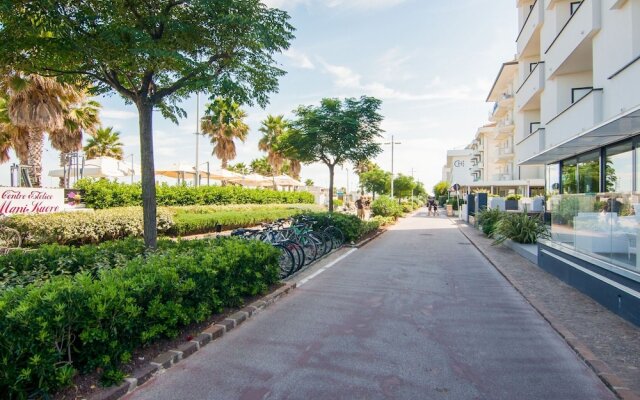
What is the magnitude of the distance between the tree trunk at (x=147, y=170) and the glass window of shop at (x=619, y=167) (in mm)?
10614

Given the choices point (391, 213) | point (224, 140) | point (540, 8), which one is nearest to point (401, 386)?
point (540, 8)

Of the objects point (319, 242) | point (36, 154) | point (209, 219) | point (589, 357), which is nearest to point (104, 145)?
point (36, 154)

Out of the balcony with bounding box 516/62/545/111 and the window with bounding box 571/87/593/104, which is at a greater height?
the balcony with bounding box 516/62/545/111

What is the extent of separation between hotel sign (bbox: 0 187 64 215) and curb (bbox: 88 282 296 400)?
9615 mm

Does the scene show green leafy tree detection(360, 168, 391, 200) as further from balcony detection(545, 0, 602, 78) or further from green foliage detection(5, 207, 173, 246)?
green foliage detection(5, 207, 173, 246)

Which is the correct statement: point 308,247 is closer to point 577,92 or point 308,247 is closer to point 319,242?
point 319,242

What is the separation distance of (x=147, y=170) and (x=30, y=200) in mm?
7859

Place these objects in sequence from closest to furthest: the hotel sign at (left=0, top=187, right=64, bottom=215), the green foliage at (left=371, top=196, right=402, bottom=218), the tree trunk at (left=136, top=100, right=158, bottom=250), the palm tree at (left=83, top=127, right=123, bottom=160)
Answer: the tree trunk at (left=136, top=100, right=158, bottom=250), the hotel sign at (left=0, top=187, right=64, bottom=215), the green foliage at (left=371, top=196, right=402, bottom=218), the palm tree at (left=83, top=127, right=123, bottom=160)

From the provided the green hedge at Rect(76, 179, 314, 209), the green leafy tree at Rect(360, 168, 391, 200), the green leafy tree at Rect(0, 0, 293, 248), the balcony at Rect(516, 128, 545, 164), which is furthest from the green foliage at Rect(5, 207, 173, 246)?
the green leafy tree at Rect(360, 168, 391, 200)

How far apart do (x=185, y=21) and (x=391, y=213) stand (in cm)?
2252

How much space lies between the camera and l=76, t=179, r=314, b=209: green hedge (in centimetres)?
1537

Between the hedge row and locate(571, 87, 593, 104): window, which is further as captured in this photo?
locate(571, 87, 593, 104): window

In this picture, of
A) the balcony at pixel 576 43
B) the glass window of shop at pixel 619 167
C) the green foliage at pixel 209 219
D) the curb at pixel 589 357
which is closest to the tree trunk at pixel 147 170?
the curb at pixel 589 357

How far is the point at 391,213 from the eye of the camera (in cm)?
2753
